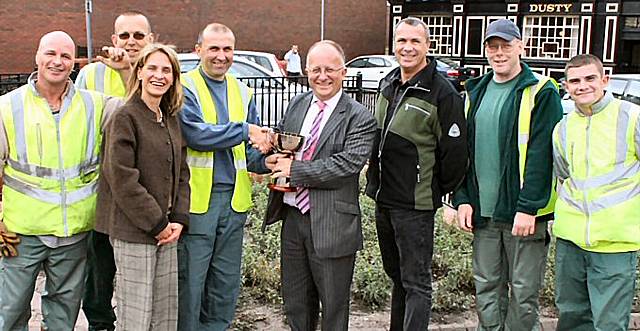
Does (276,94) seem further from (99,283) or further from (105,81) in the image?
(99,283)

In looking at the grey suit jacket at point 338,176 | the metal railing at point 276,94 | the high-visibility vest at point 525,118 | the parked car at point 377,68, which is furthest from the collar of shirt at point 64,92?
the parked car at point 377,68

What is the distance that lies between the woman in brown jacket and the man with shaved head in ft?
0.66

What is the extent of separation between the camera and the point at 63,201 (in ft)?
14.0

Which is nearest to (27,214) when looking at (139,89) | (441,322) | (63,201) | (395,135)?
(63,201)

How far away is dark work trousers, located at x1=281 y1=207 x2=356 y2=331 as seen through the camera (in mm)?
4469

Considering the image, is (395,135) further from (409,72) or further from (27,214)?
(27,214)

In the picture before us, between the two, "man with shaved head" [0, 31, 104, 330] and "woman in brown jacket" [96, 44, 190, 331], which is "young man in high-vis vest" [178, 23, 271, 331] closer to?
"woman in brown jacket" [96, 44, 190, 331]

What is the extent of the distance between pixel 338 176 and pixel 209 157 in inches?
33.3

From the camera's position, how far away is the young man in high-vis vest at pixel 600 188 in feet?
14.3

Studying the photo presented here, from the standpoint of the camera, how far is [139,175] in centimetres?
405

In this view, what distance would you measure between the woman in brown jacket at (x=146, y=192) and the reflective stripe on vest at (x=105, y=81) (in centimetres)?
78

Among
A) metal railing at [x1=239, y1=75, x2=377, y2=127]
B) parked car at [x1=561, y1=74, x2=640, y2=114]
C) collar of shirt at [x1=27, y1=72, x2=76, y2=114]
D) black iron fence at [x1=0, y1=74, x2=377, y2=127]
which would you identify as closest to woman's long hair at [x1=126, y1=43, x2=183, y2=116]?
collar of shirt at [x1=27, y1=72, x2=76, y2=114]

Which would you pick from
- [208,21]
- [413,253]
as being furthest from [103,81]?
[208,21]

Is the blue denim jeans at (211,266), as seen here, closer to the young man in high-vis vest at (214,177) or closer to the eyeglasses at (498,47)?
the young man in high-vis vest at (214,177)
